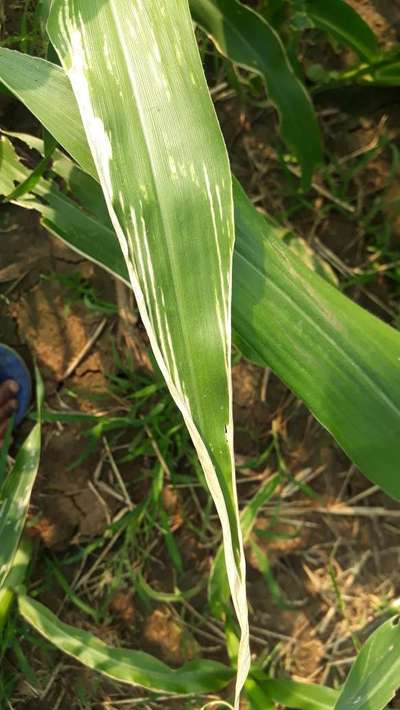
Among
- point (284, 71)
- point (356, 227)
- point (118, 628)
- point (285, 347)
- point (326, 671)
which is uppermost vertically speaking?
point (284, 71)

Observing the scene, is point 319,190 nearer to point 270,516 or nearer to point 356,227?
point 356,227

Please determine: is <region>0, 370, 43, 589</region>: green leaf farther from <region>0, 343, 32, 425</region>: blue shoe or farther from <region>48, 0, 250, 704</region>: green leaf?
Result: <region>48, 0, 250, 704</region>: green leaf

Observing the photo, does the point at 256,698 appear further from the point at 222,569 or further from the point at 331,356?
the point at 331,356

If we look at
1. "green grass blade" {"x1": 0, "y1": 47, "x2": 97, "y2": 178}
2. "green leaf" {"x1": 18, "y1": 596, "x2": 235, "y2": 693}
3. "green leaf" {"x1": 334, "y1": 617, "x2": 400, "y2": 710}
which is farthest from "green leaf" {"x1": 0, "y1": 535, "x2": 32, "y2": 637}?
"green grass blade" {"x1": 0, "y1": 47, "x2": 97, "y2": 178}

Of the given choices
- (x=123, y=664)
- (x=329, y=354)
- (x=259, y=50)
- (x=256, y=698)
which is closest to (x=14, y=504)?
(x=123, y=664)

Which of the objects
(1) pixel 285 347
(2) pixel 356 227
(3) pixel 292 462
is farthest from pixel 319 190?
(1) pixel 285 347

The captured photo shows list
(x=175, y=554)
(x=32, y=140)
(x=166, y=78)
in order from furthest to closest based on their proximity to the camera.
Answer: (x=175, y=554), (x=32, y=140), (x=166, y=78)

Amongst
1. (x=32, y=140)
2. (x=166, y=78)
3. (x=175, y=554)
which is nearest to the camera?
(x=166, y=78)
